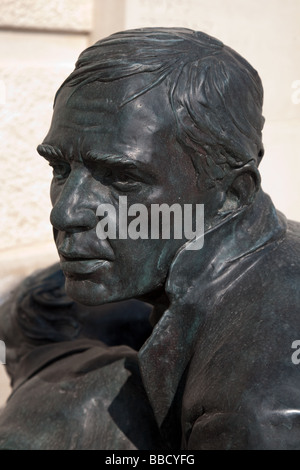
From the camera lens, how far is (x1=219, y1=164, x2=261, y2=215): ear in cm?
178

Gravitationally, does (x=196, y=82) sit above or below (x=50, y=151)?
above

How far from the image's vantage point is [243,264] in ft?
5.91

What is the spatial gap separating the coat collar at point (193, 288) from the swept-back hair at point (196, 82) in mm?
138

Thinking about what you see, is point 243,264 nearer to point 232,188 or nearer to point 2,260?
point 232,188

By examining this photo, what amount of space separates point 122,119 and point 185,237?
11.4 inches

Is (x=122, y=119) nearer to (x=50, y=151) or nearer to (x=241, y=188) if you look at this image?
(x=50, y=151)

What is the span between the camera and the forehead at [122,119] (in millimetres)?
1672

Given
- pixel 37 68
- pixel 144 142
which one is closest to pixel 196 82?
pixel 144 142

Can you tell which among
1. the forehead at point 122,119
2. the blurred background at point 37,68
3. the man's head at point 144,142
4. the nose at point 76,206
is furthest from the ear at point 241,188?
the blurred background at point 37,68

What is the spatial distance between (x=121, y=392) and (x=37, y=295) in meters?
0.55

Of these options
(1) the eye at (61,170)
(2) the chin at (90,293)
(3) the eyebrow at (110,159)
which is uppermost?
(3) the eyebrow at (110,159)

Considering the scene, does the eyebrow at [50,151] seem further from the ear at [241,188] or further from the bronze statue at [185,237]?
the ear at [241,188]

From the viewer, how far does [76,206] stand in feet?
5.68

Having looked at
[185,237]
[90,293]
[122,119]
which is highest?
[122,119]
